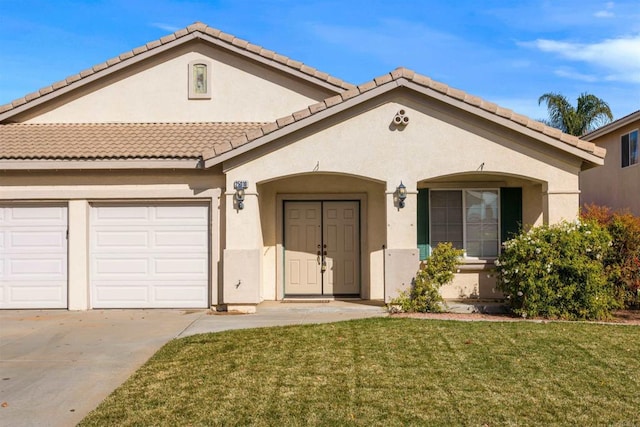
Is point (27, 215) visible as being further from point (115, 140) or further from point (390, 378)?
point (390, 378)

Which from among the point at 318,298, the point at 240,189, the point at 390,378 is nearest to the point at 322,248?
the point at 318,298

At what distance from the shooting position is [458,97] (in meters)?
11.7

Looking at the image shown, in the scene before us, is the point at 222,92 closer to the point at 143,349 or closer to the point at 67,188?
the point at 67,188

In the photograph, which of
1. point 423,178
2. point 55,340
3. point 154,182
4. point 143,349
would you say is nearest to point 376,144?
point 423,178

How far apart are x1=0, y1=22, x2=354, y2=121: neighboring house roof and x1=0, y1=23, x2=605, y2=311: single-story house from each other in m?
0.37

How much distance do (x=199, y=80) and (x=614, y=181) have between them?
502 inches

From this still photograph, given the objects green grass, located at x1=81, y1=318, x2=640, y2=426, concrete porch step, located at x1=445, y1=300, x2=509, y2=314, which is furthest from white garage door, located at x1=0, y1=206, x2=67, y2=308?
concrete porch step, located at x1=445, y1=300, x2=509, y2=314

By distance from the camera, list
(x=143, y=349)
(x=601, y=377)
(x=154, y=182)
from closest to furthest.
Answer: (x=601, y=377), (x=143, y=349), (x=154, y=182)

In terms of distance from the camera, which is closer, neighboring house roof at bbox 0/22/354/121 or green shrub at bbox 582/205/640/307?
green shrub at bbox 582/205/640/307

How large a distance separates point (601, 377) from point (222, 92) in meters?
10.7

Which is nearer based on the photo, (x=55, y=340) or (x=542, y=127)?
(x=55, y=340)

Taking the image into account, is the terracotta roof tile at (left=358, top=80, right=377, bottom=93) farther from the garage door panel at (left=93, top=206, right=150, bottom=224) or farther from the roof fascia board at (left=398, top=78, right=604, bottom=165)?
the garage door panel at (left=93, top=206, right=150, bottom=224)

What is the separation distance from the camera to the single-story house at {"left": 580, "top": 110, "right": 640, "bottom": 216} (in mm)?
17516

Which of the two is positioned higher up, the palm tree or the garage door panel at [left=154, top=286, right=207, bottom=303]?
the palm tree
